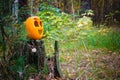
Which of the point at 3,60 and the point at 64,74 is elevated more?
the point at 3,60

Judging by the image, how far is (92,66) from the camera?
14.3ft

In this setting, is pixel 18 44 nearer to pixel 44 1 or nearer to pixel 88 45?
pixel 88 45

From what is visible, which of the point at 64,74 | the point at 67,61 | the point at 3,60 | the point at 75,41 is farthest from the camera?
the point at 75,41

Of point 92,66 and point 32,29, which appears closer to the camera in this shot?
point 32,29

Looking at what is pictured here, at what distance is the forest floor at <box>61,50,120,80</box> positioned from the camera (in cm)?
393

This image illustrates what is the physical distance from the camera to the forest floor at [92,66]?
3934mm

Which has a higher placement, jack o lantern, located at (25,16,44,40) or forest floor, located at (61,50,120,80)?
jack o lantern, located at (25,16,44,40)

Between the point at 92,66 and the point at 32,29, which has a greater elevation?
the point at 32,29

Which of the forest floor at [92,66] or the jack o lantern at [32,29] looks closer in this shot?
the jack o lantern at [32,29]

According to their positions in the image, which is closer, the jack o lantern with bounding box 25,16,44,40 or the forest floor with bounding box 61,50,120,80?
the jack o lantern with bounding box 25,16,44,40

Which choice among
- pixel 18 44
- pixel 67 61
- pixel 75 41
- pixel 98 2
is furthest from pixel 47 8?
pixel 18 44

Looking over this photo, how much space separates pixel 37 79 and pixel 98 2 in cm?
525

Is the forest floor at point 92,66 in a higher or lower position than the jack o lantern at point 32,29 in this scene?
lower

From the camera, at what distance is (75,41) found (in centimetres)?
609
